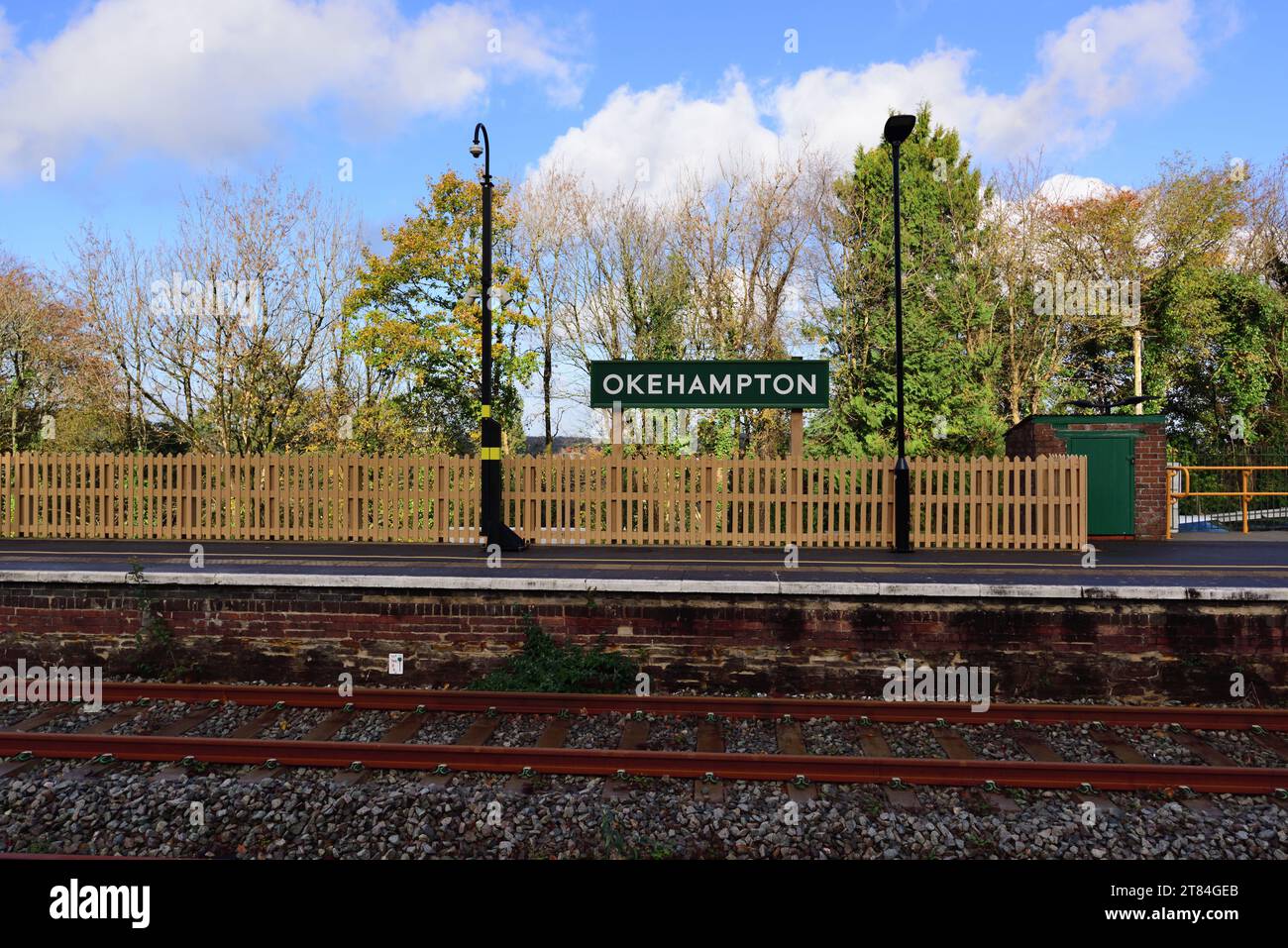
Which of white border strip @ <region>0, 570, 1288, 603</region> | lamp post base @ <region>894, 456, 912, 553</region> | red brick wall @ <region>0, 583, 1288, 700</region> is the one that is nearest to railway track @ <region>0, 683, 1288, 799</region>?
red brick wall @ <region>0, 583, 1288, 700</region>

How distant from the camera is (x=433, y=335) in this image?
2216 cm

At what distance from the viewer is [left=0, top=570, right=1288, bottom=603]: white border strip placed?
24.6ft

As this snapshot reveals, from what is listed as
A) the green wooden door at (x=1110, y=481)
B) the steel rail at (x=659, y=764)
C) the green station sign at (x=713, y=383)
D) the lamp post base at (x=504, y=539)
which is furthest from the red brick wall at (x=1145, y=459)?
the lamp post base at (x=504, y=539)

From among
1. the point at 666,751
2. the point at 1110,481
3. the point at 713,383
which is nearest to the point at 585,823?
the point at 666,751

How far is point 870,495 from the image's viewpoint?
11867 millimetres

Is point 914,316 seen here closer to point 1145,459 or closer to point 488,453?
point 1145,459

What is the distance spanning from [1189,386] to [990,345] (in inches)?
375

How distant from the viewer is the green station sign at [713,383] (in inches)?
488

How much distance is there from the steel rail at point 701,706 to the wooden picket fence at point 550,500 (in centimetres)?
488

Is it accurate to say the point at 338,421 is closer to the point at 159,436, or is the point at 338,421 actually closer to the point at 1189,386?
the point at 159,436

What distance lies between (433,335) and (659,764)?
61.7ft

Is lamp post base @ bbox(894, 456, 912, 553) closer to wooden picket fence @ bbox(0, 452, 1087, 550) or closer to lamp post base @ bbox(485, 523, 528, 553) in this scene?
wooden picket fence @ bbox(0, 452, 1087, 550)

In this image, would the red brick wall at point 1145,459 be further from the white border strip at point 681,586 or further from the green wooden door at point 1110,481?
the white border strip at point 681,586
